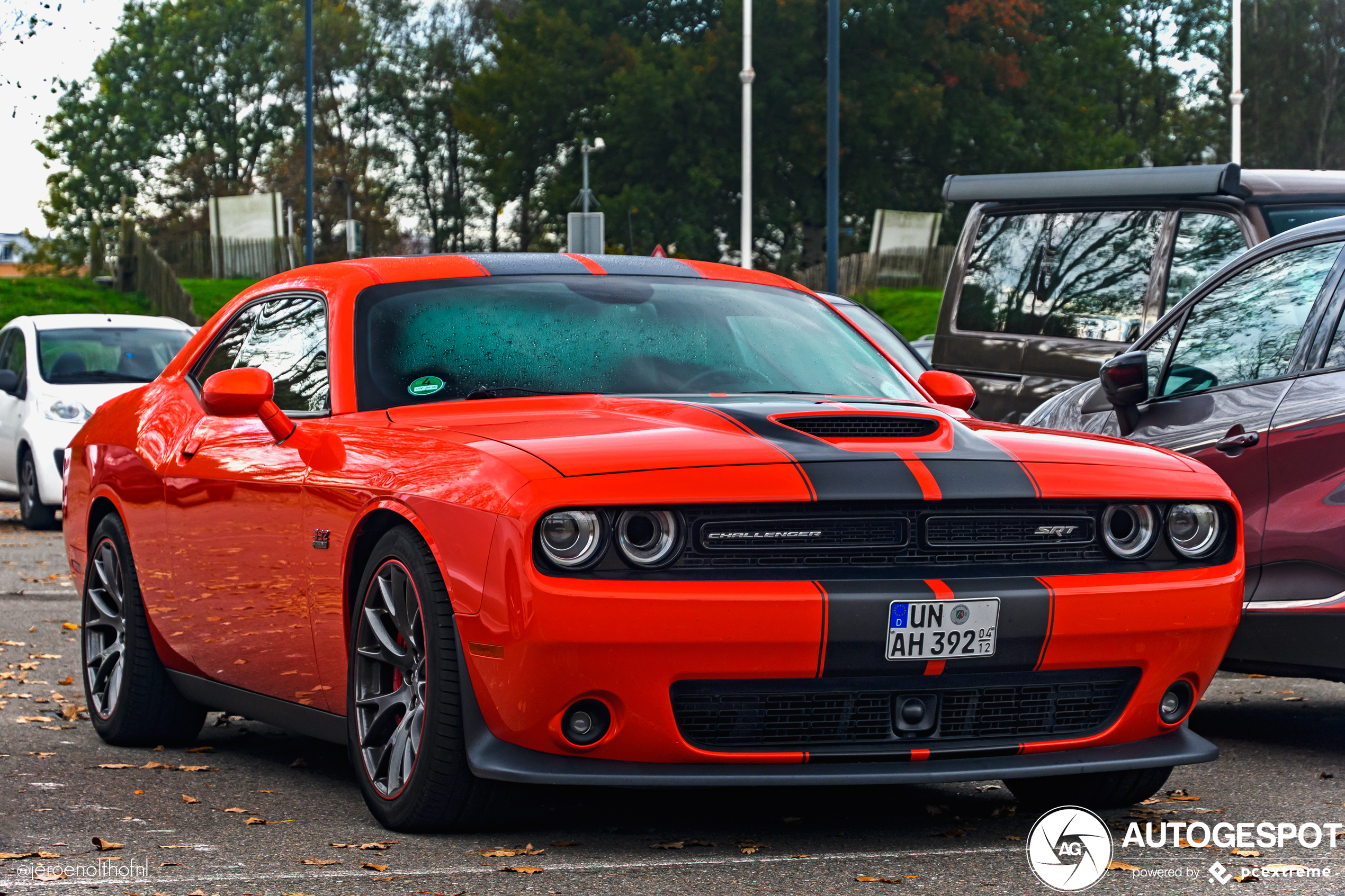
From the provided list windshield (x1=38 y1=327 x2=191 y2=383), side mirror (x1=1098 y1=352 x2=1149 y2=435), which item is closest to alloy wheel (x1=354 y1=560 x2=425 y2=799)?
side mirror (x1=1098 y1=352 x2=1149 y2=435)

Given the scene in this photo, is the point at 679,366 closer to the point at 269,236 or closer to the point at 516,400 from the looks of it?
the point at 516,400

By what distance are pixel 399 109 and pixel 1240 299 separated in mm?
73648

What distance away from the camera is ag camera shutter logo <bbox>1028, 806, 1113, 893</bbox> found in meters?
4.21

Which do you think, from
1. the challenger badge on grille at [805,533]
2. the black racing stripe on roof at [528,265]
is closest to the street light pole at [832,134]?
the black racing stripe on roof at [528,265]

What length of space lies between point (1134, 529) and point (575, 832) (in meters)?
1.54

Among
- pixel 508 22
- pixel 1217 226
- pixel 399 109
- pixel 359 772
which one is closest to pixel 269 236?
pixel 508 22

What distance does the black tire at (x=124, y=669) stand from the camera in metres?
6.25

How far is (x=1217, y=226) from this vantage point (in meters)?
8.98

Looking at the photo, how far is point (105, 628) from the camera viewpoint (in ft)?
21.7

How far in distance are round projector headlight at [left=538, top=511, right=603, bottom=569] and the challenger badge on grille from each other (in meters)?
0.24

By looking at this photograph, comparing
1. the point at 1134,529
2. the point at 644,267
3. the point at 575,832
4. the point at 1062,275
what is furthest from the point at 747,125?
the point at 575,832

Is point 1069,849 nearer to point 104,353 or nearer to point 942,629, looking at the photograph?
point 942,629

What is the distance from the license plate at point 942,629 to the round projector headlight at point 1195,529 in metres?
0.67

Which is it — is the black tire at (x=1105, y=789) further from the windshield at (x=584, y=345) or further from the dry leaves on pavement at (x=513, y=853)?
the dry leaves on pavement at (x=513, y=853)
